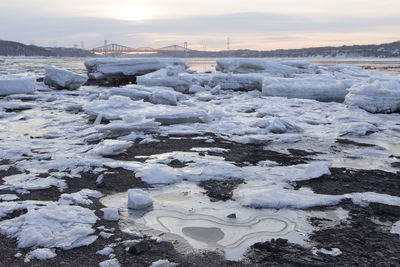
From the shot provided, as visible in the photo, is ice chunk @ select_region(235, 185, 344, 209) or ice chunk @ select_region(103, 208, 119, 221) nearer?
ice chunk @ select_region(103, 208, 119, 221)

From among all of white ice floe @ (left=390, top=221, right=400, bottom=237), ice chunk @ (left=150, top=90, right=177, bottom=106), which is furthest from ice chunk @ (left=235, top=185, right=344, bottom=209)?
ice chunk @ (left=150, top=90, right=177, bottom=106)

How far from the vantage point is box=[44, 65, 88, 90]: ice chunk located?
1398 cm

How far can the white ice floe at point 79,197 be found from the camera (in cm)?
327

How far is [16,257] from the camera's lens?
2.36 metres

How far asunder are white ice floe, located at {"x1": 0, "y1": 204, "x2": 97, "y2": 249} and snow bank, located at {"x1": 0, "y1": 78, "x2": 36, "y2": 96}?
32.6ft

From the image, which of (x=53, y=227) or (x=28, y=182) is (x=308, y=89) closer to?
(x=28, y=182)

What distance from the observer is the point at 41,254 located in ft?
7.80

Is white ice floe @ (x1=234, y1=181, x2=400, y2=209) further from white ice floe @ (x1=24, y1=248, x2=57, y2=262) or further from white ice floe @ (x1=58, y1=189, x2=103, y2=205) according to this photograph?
white ice floe @ (x1=24, y1=248, x2=57, y2=262)

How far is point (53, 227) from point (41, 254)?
0.38m

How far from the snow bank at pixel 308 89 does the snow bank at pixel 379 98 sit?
1.84 m

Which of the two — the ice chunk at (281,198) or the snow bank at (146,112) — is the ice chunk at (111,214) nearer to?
the ice chunk at (281,198)

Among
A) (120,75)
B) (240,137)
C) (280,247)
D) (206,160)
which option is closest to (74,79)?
(120,75)

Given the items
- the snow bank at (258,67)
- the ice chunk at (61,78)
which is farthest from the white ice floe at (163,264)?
the snow bank at (258,67)

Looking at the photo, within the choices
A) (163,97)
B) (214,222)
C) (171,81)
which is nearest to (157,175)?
(214,222)
